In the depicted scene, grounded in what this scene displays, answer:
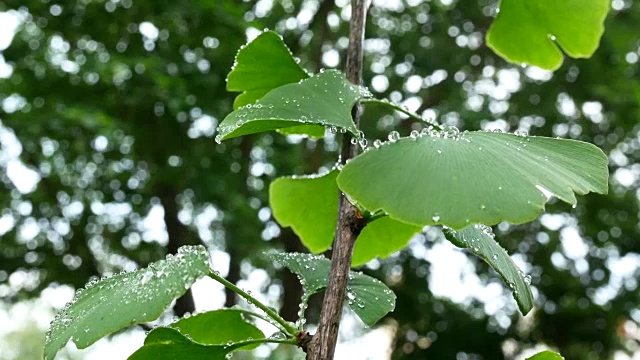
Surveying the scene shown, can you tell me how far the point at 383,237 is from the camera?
0.46 meters

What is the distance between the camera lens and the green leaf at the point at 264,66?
43cm

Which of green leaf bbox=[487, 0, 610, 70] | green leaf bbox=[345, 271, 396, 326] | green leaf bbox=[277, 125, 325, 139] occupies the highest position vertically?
green leaf bbox=[487, 0, 610, 70]

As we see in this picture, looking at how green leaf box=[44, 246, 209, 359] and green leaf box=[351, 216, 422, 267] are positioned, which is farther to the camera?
green leaf box=[351, 216, 422, 267]

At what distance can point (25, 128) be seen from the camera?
266 centimetres

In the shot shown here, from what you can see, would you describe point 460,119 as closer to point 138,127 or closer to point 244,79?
point 138,127

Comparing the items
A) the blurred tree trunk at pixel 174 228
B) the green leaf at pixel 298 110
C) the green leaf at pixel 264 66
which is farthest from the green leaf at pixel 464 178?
the blurred tree trunk at pixel 174 228

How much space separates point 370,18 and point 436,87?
22.9 inches

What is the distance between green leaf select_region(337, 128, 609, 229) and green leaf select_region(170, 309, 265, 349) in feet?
0.56

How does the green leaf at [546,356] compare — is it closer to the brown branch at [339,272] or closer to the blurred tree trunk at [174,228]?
the brown branch at [339,272]

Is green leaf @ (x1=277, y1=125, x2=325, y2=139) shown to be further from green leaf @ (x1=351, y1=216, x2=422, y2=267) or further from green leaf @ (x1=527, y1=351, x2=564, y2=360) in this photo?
green leaf @ (x1=527, y1=351, x2=564, y2=360)

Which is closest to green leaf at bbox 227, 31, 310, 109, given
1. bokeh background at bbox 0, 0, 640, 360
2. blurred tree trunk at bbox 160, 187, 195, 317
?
bokeh background at bbox 0, 0, 640, 360

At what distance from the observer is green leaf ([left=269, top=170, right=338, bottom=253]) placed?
480mm

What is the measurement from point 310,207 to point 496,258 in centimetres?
18

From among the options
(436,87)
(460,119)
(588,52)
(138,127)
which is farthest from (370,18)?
(588,52)
